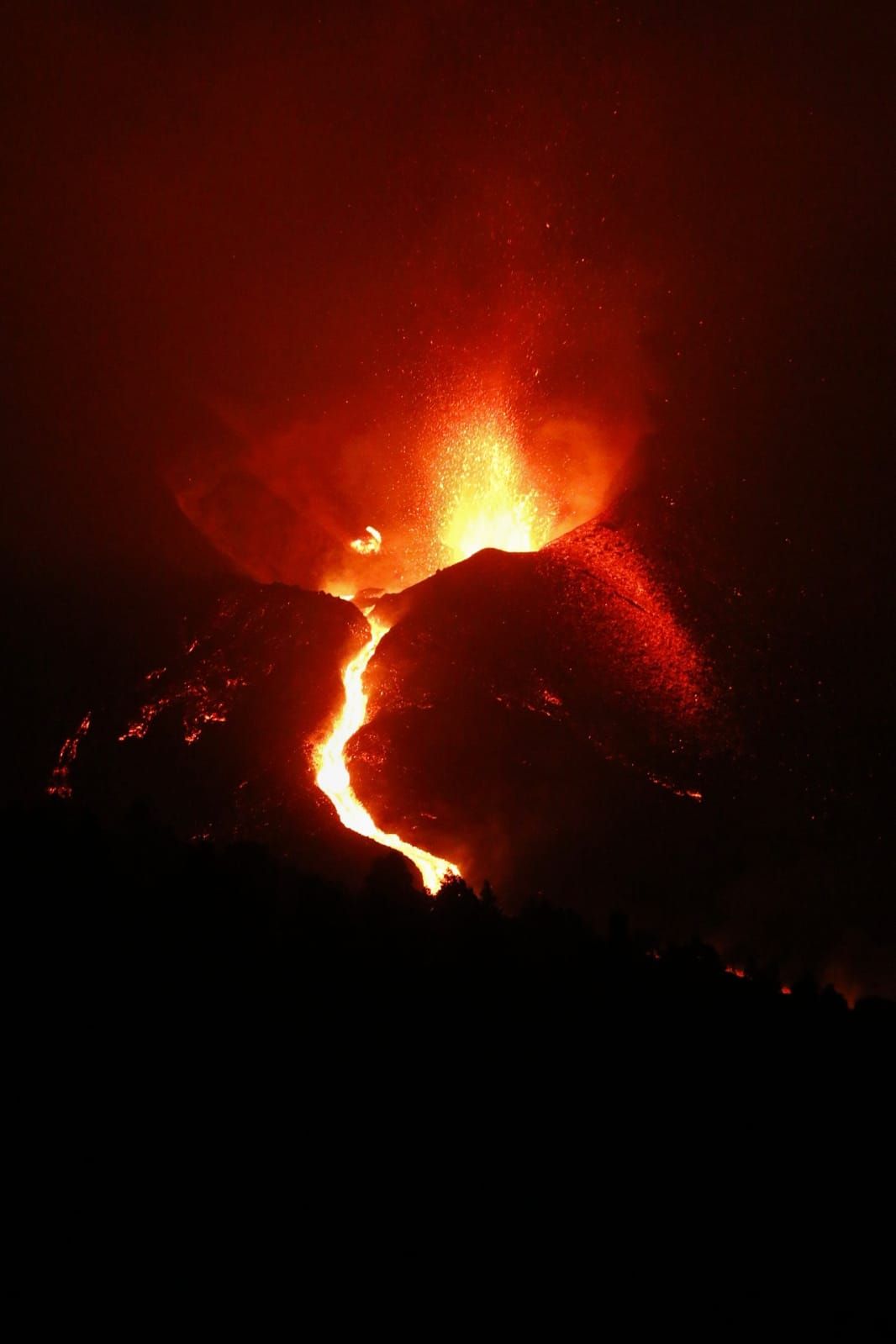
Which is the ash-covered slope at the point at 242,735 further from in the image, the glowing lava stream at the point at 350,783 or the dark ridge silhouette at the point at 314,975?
the dark ridge silhouette at the point at 314,975

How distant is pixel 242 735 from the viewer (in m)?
26.2

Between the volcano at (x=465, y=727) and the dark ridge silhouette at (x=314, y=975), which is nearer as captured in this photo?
the dark ridge silhouette at (x=314, y=975)

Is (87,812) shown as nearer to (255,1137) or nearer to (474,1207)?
(255,1137)

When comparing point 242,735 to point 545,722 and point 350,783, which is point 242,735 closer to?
point 350,783

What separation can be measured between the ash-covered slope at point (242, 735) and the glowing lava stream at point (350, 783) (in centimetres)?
26

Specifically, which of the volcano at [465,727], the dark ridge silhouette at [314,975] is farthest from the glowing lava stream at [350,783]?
the dark ridge silhouette at [314,975]

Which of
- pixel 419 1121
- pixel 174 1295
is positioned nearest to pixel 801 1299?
pixel 419 1121

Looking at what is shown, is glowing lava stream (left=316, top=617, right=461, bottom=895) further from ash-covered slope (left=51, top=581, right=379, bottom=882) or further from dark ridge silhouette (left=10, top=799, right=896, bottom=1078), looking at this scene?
dark ridge silhouette (left=10, top=799, right=896, bottom=1078)

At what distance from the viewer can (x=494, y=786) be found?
25.2m

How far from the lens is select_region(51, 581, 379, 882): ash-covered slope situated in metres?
22.9

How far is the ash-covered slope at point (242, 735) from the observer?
75.1ft

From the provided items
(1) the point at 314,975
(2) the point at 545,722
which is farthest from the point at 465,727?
(1) the point at 314,975

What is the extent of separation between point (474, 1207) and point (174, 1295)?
2.54m

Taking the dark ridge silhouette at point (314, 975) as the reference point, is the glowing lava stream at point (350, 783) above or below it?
above
